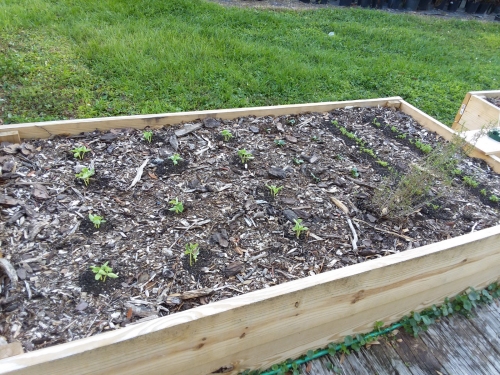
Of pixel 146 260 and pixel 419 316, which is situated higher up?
pixel 146 260

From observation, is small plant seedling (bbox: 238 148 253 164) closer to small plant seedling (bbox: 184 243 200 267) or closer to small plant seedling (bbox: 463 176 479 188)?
small plant seedling (bbox: 184 243 200 267)

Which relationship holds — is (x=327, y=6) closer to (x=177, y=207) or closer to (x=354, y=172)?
(x=354, y=172)

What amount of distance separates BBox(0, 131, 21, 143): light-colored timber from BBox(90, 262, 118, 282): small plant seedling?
127 cm

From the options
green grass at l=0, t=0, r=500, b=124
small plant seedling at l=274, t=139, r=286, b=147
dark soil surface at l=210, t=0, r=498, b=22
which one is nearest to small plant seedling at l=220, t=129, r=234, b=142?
small plant seedling at l=274, t=139, r=286, b=147

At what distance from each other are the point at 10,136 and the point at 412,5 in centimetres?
992

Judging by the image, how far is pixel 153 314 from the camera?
1.66 m

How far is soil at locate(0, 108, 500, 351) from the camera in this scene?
5.63 ft

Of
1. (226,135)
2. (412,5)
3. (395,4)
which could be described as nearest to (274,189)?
(226,135)

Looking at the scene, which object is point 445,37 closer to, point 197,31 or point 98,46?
point 197,31

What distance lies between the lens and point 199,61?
15.4 ft

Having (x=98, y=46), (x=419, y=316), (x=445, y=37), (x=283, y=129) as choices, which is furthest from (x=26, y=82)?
(x=445, y=37)

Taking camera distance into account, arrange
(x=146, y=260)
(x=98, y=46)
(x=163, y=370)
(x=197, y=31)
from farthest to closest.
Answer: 1. (x=197, y=31)
2. (x=98, y=46)
3. (x=146, y=260)
4. (x=163, y=370)

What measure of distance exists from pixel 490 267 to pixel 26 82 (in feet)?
14.4

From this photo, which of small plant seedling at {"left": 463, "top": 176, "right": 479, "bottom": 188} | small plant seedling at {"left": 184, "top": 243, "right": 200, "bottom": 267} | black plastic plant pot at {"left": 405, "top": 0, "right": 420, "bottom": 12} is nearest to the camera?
small plant seedling at {"left": 184, "top": 243, "right": 200, "bottom": 267}
